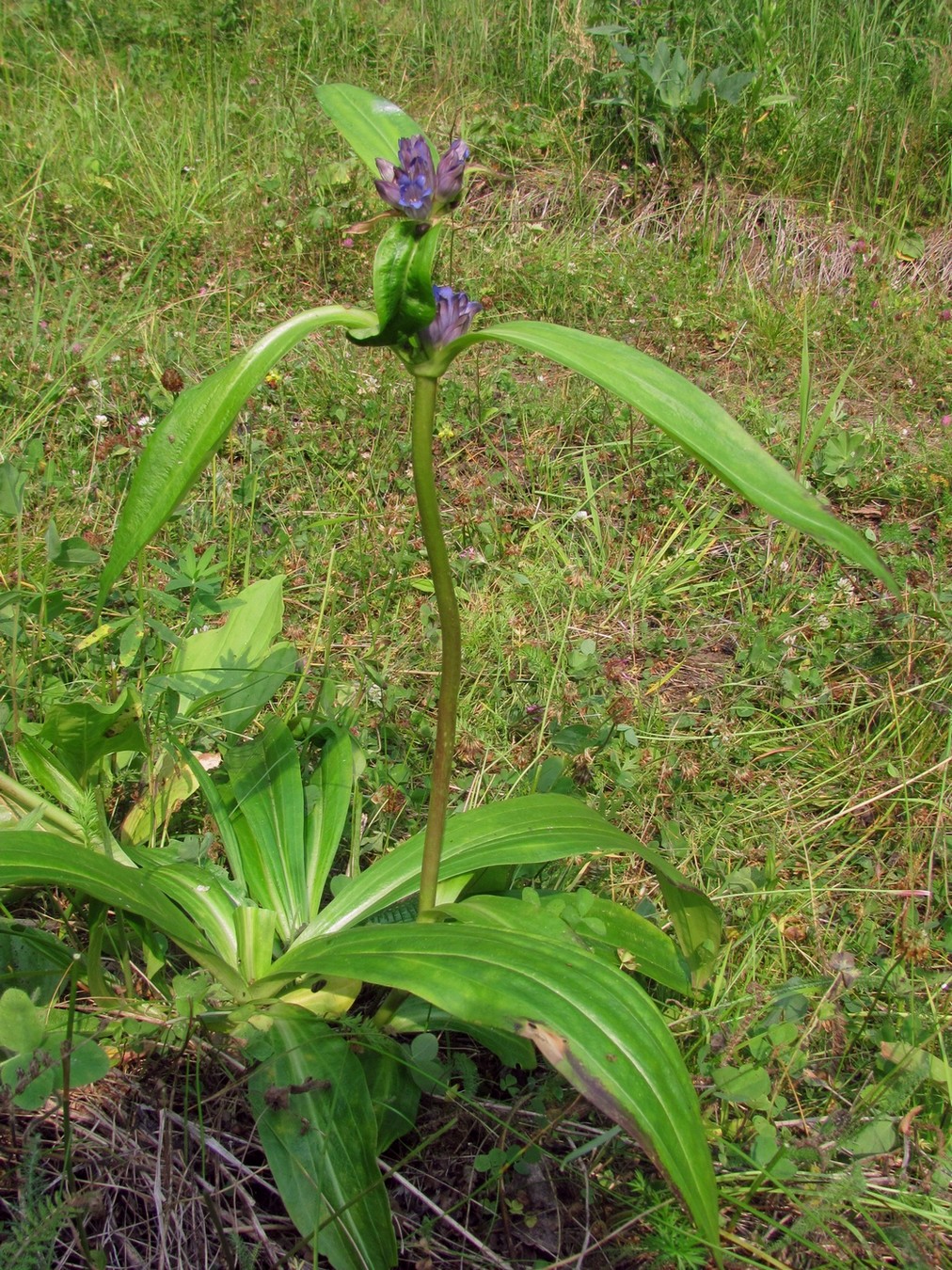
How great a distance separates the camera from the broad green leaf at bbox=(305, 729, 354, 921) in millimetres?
1746

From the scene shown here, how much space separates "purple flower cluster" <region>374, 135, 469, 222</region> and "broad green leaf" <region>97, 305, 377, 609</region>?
145 mm

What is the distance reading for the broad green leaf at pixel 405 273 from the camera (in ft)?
3.39

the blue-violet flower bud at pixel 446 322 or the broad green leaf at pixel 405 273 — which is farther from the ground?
the broad green leaf at pixel 405 273

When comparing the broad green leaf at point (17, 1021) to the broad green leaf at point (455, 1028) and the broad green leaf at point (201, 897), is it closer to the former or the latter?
the broad green leaf at point (201, 897)

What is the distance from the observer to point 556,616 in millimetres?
2607

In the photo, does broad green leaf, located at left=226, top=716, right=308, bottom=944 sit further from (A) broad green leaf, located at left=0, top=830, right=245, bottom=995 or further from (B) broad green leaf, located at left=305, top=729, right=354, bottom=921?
(A) broad green leaf, located at left=0, top=830, right=245, bottom=995

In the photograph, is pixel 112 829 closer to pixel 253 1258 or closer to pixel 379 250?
pixel 253 1258

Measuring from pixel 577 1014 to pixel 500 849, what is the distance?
0.46m

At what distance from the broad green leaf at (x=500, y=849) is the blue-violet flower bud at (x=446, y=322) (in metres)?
0.80

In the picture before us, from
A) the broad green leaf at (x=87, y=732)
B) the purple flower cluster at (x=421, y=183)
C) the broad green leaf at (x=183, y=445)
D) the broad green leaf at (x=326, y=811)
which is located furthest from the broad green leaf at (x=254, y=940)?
the purple flower cluster at (x=421, y=183)

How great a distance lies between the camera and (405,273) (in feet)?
3.39

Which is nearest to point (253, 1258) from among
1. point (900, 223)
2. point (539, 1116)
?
point (539, 1116)

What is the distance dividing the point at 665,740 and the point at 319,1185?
1261 millimetres

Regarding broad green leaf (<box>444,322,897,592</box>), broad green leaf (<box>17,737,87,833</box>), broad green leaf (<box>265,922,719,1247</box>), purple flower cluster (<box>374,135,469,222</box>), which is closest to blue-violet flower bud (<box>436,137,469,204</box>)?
purple flower cluster (<box>374,135,469,222</box>)
